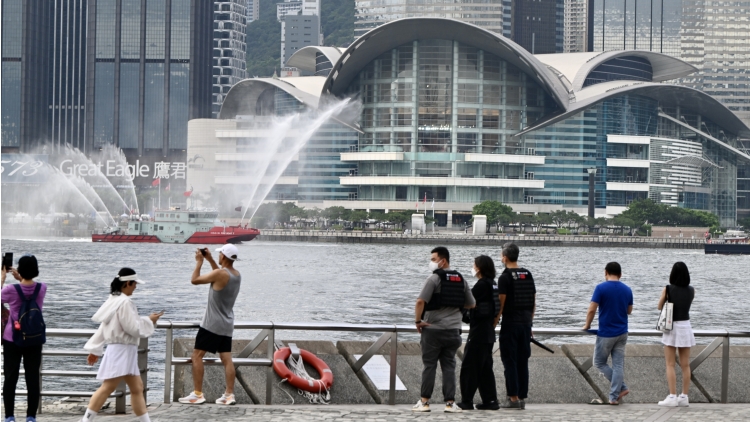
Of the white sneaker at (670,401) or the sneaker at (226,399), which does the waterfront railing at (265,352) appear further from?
the white sneaker at (670,401)

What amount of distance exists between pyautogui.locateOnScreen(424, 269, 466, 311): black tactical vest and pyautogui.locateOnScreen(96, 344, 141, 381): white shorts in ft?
13.3

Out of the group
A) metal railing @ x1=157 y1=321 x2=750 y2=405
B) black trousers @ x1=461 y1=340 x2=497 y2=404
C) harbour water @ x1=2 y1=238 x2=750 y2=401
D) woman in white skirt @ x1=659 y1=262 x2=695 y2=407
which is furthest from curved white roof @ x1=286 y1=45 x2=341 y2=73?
black trousers @ x1=461 y1=340 x2=497 y2=404

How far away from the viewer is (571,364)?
1698 cm

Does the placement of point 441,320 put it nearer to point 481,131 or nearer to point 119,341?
point 119,341

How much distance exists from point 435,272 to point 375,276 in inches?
2410

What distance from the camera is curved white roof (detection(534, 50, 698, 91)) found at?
168 meters

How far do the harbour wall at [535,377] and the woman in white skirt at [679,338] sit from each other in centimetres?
88

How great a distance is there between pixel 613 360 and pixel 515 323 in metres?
1.68

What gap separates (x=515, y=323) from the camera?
1545cm

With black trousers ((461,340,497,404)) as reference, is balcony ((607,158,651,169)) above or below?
above

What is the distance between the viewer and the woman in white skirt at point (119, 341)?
12.8m

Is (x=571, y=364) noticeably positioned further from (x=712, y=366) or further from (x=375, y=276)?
(x=375, y=276)

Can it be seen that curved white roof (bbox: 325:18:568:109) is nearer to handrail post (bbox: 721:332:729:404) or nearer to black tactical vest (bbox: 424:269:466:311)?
handrail post (bbox: 721:332:729:404)

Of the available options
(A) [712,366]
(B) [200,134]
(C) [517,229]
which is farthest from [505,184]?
(A) [712,366]
